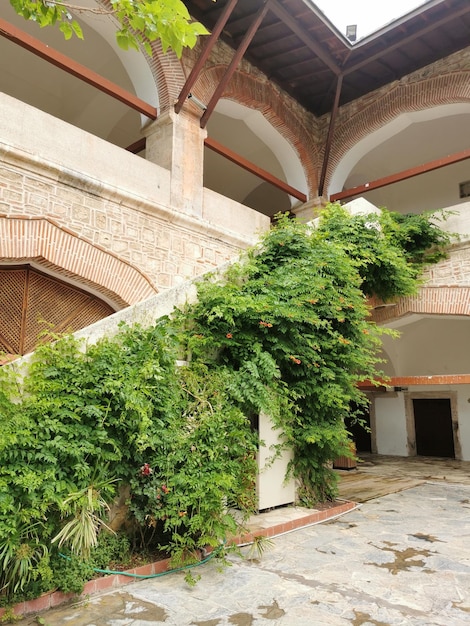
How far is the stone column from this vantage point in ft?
24.6

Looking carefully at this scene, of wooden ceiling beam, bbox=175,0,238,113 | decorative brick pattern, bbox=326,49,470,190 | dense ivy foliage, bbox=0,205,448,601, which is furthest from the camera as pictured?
decorative brick pattern, bbox=326,49,470,190

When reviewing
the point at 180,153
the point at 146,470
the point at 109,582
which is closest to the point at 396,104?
the point at 180,153

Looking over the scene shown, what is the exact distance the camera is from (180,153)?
25.4 feet

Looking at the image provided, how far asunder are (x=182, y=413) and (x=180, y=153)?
209 inches

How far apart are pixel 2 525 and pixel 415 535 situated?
3.51 m

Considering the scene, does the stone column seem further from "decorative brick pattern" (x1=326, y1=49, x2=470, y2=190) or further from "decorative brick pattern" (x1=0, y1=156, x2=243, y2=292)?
"decorative brick pattern" (x1=326, y1=49, x2=470, y2=190)

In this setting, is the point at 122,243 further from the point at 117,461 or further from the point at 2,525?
the point at 2,525

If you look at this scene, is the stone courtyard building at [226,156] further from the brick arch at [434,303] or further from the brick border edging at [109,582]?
the brick border edging at [109,582]

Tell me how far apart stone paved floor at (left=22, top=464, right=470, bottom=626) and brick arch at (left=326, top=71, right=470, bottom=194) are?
8.34 metres

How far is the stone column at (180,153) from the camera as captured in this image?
24.6 feet

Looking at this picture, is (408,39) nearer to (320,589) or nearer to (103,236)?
(103,236)

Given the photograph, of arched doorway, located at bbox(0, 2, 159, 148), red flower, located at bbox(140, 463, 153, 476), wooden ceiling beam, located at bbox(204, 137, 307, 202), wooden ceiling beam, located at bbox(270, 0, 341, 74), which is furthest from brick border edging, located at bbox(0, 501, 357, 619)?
wooden ceiling beam, located at bbox(270, 0, 341, 74)

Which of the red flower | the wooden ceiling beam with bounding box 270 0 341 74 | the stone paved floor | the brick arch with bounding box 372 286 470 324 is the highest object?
the wooden ceiling beam with bounding box 270 0 341 74

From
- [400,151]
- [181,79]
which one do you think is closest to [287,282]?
[181,79]
